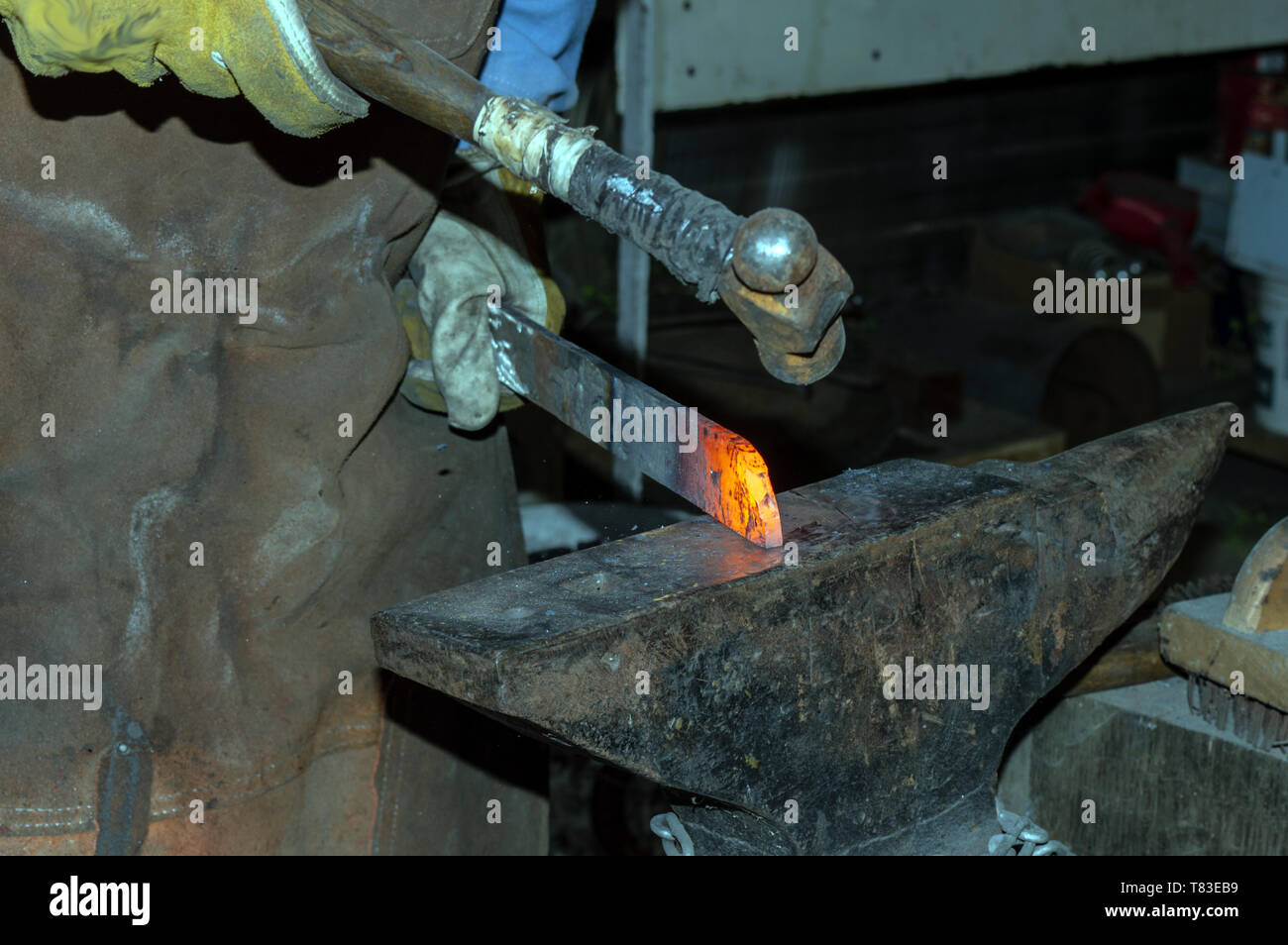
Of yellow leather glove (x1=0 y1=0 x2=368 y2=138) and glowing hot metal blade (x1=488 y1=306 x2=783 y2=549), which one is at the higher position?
yellow leather glove (x1=0 y1=0 x2=368 y2=138)

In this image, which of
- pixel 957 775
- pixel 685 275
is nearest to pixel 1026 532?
pixel 957 775

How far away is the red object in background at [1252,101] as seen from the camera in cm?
381

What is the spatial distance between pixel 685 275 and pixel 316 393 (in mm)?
668

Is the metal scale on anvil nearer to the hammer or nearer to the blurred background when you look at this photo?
the hammer

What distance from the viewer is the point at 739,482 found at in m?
1.51

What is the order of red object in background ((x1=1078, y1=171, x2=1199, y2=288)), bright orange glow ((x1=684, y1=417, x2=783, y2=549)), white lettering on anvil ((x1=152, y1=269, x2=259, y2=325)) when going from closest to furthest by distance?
bright orange glow ((x1=684, y1=417, x2=783, y2=549)), white lettering on anvil ((x1=152, y1=269, x2=259, y2=325)), red object in background ((x1=1078, y1=171, x2=1199, y2=288))

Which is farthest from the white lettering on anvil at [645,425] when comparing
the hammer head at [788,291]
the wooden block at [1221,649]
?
the wooden block at [1221,649]

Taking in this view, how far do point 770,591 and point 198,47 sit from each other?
709 mm

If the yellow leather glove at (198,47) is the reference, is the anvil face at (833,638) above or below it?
below

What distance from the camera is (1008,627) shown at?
160 cm

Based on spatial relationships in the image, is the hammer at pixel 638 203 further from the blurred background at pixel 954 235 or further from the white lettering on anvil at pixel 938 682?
the blurred background at pixel 954 235

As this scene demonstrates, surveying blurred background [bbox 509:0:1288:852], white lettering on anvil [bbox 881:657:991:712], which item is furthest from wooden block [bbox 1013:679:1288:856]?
white lettering on anvil [bbox 881:657:991:712]

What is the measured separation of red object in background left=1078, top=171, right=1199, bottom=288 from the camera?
4887mm

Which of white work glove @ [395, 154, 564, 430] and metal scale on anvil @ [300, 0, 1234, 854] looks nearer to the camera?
metal scale on anvil @ [300, 0, 1234, 854]
